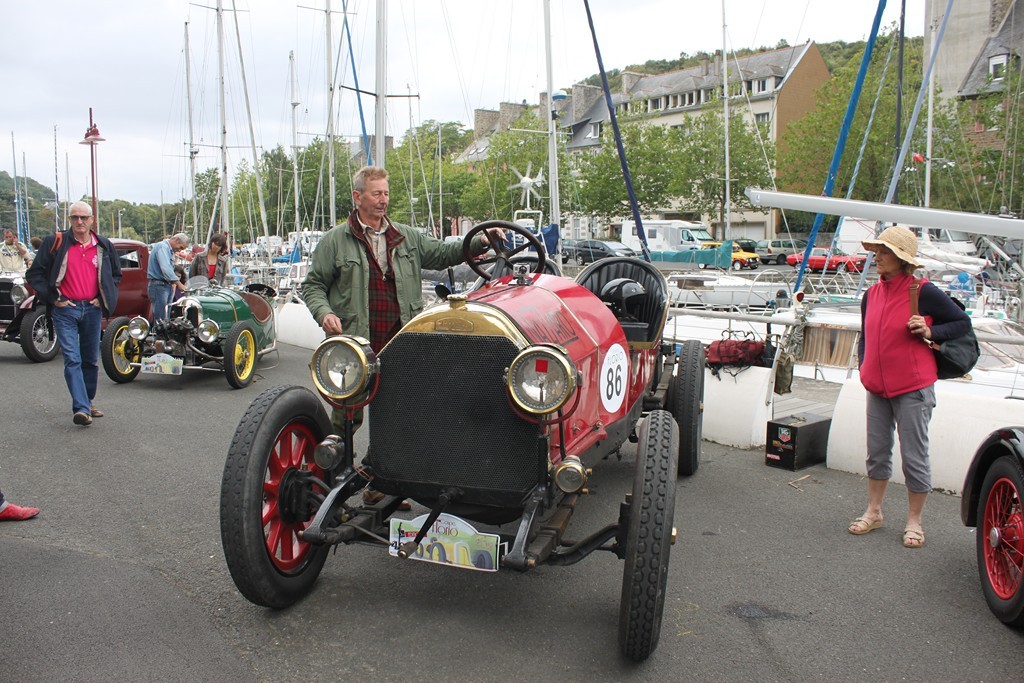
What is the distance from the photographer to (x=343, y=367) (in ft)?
11.1

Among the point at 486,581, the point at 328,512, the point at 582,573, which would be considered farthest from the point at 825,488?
the point at 328,512

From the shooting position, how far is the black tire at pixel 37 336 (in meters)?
Answer: 10.4

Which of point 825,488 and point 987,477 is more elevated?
point 987,477

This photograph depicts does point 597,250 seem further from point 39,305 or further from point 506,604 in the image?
point 506,604

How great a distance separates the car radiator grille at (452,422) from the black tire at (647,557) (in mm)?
445

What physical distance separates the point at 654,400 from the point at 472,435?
7.68 ft

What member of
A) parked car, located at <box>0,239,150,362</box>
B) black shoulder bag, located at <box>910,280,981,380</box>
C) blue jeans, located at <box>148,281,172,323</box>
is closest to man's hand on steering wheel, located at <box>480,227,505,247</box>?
black shoulder bag, located at <box>910,280,981,380</box>

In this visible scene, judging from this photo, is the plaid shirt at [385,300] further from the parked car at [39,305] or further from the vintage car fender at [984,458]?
the parked car at [39,305]

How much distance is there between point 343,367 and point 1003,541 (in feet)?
10.2

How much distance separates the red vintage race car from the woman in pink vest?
177 centimetres

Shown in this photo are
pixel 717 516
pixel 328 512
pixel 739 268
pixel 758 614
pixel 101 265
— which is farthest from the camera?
pixel 739 268

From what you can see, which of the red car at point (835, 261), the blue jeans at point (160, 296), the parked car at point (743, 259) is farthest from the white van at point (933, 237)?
the blue jeans at point (160, 296)

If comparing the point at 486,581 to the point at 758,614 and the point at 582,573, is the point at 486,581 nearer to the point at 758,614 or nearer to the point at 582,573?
the point at 582,573

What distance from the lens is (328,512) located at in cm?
A: 331
